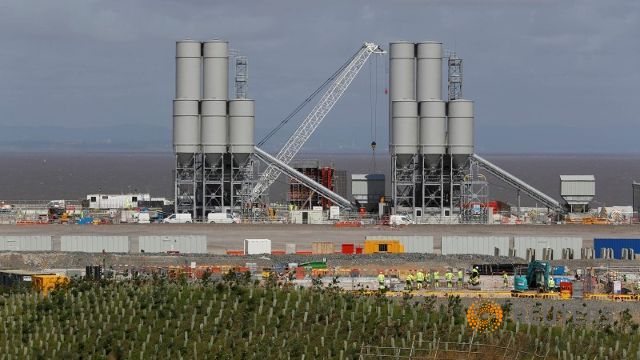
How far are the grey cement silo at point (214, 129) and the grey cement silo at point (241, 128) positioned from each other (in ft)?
2.25

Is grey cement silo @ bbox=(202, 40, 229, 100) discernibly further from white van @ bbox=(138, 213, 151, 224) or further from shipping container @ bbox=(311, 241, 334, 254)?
shipping container @ bbox=(311, 241, 334, 254)

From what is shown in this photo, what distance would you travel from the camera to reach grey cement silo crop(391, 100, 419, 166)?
141750mm

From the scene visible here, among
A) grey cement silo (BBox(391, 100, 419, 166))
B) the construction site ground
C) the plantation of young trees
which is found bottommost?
the plantation of young trees

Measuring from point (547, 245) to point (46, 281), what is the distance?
43.1 meters

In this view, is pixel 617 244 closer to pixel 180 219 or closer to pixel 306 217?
→ pixel 306 217

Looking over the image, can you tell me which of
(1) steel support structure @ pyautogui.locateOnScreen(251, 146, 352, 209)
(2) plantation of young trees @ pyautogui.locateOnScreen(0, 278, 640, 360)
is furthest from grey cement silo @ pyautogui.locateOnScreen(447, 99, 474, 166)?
(2) plantation of young trees @ pyautogui.locateOnScreen(0, 278, 640, 360)

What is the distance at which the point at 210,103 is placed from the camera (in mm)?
141250

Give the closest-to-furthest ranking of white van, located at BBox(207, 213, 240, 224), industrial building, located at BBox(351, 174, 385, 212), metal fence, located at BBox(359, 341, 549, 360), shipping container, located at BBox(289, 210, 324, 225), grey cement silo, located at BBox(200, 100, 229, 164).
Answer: metal fence, located at BBox(359, 341, 549, 360) → white van, located at BBox(207, 213, 240, 224) → shipping container, located at BBox(289, 210, 324, 225) → grey cement silo, located at BBox(200, 100, 229, 164) → industrial building, located at BBox(351, 174, 385, 212)

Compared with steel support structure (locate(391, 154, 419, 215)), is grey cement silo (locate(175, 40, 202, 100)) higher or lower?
higher

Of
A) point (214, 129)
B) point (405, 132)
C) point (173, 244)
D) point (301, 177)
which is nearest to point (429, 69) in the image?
point (405, 132)

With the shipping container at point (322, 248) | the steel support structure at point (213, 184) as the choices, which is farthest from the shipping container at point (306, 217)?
the shipping container at point (322, 248)

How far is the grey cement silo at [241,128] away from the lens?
14088 cm

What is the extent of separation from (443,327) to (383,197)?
87.1 metres

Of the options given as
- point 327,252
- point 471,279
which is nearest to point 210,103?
point 327,252
